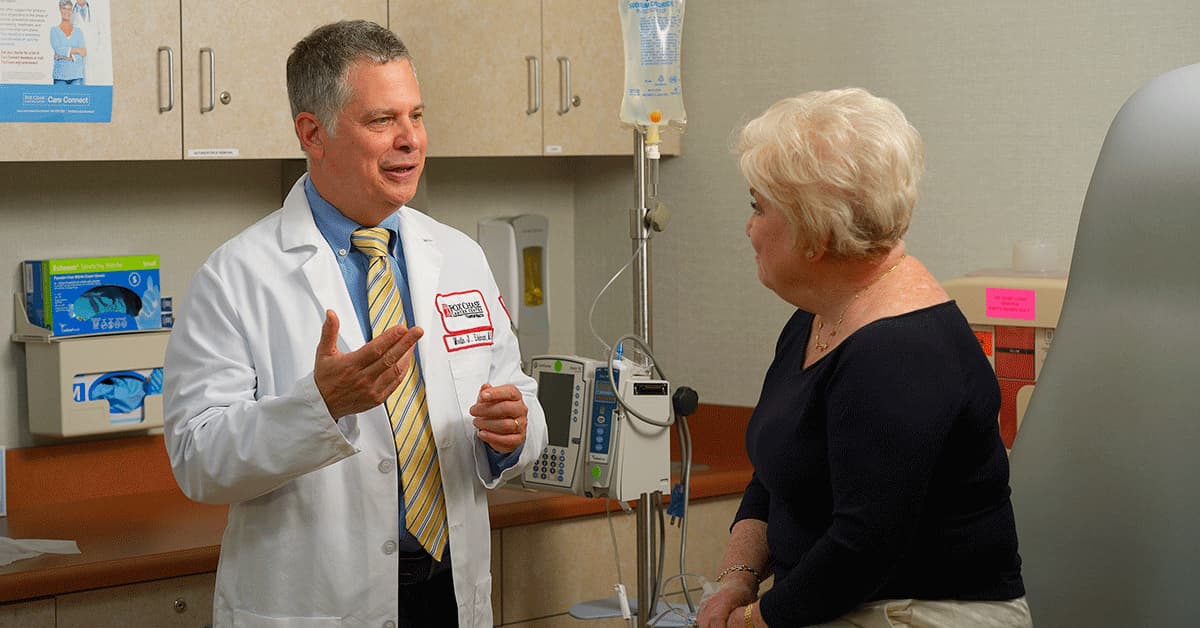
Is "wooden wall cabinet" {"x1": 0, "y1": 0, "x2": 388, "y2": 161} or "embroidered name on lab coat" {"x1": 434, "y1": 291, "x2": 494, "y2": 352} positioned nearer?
"embroidered name on lab coat" {"x1": 434, "y1": 291, "x2": 494, "y2": 352}

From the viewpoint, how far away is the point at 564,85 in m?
3.38

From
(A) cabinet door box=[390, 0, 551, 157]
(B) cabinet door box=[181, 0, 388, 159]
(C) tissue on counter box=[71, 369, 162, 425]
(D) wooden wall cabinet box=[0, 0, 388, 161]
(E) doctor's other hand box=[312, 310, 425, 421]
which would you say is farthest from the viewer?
(A) cabinet door box=[390, 0, 551, 157]

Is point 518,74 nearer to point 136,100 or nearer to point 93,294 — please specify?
point 136,100

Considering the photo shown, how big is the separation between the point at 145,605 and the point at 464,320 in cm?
88

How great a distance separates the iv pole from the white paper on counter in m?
1.06

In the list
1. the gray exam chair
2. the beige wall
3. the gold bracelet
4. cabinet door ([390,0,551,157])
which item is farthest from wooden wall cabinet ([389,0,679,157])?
the gold bracelet

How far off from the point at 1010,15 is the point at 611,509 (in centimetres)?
133

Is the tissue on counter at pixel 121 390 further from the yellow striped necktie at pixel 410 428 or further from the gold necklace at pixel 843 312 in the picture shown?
the gold necklace at pixel 843 312

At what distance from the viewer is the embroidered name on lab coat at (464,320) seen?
6.82ft

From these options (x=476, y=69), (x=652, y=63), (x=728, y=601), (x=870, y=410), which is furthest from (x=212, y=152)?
(x=870, y=410)

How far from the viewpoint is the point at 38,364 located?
2.92 m

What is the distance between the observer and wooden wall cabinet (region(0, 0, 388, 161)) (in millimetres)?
2707

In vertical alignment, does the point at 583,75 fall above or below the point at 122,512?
above

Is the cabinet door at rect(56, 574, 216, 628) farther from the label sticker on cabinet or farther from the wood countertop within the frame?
the label sticker on cabinet
